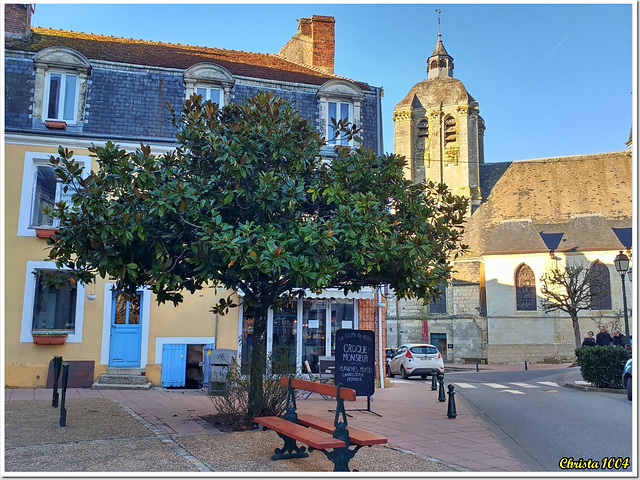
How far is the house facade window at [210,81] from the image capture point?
54.4 ft

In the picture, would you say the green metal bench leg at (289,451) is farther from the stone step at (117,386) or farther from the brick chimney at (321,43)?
the brick chimney at (321,43)

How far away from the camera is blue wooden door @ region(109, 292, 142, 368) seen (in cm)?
1502

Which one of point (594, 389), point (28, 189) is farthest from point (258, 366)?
point (594, 389)

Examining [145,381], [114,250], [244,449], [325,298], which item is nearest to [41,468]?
[244,449]

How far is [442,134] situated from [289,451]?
44655 millimetres

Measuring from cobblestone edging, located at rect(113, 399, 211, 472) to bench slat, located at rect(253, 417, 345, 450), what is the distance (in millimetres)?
939

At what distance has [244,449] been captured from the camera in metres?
7.46

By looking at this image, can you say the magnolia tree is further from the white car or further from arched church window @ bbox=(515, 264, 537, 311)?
arched church window @ bbox=(515, 264, 537, 311)

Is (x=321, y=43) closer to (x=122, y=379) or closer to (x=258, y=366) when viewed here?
(x=122, y=379)

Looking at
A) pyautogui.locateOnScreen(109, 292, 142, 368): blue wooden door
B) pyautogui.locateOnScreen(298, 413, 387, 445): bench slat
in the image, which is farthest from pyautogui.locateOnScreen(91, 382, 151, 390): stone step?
pyautogui.locateOnScreen(298, 413, 387, 445): bench slat

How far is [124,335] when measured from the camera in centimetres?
1514

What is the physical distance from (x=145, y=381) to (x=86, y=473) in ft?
29.7

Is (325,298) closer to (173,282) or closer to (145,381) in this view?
(145,381)

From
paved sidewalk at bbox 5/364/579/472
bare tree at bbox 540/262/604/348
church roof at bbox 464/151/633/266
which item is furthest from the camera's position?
church roof at bbox 464/151/633/266
